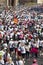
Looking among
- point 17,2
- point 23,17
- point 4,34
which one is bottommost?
point 17,2

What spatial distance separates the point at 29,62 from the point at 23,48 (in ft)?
3.14

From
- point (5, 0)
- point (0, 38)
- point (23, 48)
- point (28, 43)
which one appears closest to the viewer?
point (23, 48)

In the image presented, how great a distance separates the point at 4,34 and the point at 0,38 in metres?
0.97

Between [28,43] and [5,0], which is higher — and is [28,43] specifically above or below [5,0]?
above

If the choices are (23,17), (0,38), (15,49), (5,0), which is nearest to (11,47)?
(15,49)

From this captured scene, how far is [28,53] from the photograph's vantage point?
81.3 ft

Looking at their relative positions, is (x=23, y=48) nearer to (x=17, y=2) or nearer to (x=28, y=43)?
(x=28, y=43)

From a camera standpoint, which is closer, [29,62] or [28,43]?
[29,62]

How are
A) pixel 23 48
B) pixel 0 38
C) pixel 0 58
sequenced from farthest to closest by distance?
pixel 0 38, pixel 23 48, pixel 0 58

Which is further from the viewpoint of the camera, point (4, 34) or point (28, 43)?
point (4, 34)

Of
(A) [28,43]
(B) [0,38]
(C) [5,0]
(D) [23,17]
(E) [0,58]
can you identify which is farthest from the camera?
(C) [5,0]

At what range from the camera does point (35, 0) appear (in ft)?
269

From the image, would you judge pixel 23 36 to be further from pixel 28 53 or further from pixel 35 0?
pixel 35 0

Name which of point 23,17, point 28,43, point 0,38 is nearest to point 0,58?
point 28,43
